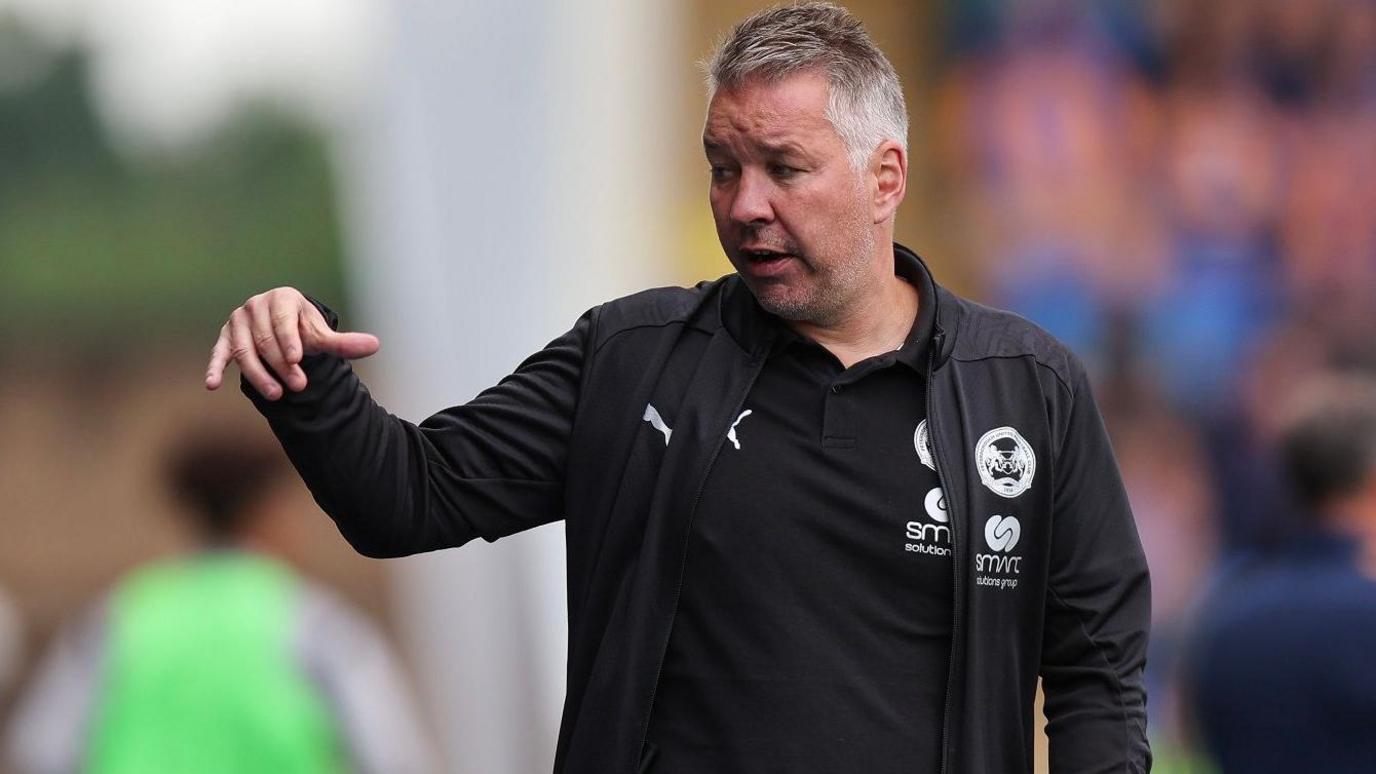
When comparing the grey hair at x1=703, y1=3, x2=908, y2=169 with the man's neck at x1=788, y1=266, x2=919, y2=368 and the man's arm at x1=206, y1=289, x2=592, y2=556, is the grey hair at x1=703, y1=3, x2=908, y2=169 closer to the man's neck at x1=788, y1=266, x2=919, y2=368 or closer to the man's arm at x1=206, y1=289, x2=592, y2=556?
the man's neck at x1=788, y1=266, x2=919, y2=368

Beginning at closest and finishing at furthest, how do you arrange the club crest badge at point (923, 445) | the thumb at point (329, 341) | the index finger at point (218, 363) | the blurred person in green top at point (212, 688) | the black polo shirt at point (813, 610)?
the index finger at point (218, 363) → the thumb at point (329, 341) → the black polo shirt at point (813, 610) → the club crest badge at point (923, 445) → the blurred person in green top at point (212, 688)

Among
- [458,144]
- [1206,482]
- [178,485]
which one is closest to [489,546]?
[458,144]

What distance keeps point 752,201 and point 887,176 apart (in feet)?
0.96

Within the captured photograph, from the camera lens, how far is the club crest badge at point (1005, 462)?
2828 millimetres

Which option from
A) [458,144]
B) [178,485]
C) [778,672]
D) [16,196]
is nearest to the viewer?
[778,672]

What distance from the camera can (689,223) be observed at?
1082 cm

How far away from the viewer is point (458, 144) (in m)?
11.4

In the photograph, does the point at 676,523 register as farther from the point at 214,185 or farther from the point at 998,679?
the point at 214,185

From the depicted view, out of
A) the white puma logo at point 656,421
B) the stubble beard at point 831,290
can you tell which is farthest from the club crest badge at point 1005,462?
the white puma logo at point 656,421

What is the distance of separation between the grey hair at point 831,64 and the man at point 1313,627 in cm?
105

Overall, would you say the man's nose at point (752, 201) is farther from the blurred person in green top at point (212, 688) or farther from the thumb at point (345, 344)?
the blurred person in green top at point (212, 688)

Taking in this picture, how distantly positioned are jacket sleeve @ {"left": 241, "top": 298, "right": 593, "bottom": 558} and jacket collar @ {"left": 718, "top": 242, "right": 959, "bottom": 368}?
8.8 inches

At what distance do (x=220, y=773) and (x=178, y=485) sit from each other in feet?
2.41

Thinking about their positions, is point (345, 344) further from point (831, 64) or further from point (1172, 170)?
point (1172, 170)
